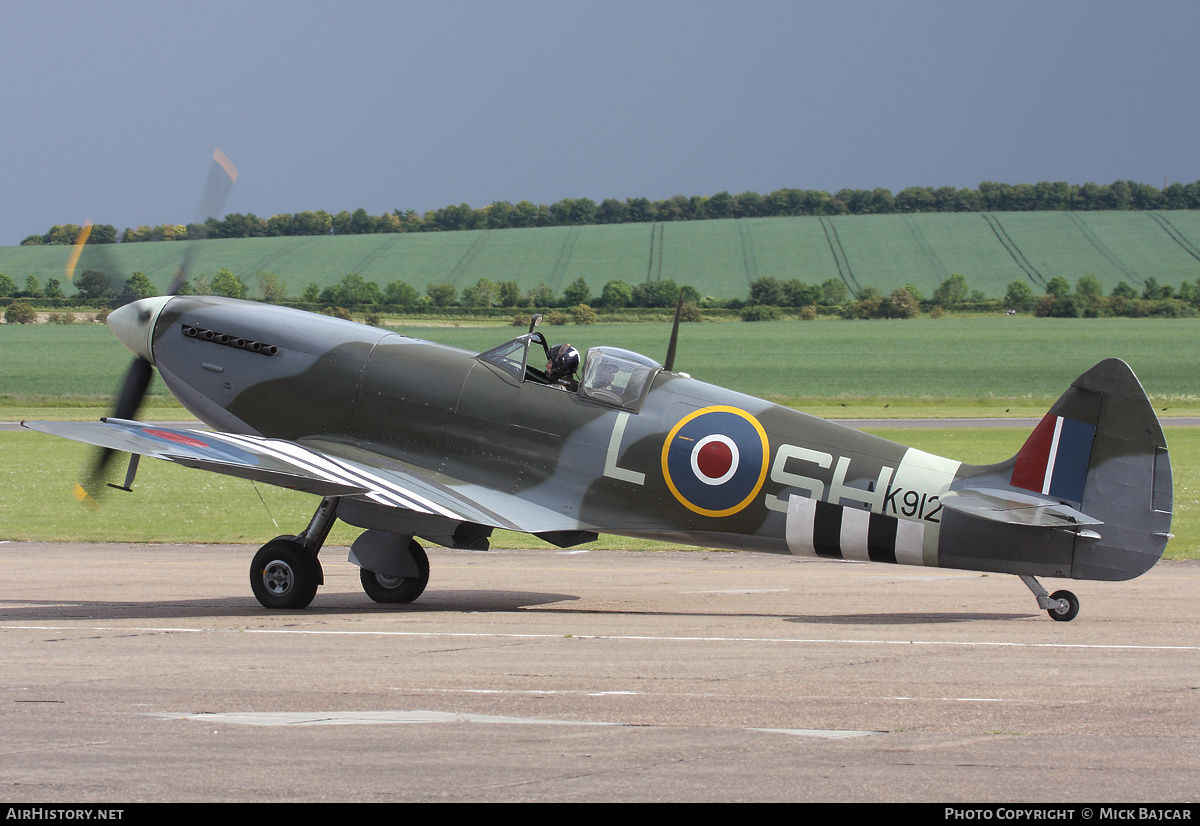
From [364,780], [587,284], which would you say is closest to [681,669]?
[364,780]

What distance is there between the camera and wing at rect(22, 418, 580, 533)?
1041cm

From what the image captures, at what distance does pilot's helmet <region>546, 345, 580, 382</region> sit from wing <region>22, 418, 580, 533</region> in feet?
4.31

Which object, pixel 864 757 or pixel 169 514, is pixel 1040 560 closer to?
pixel 864 757

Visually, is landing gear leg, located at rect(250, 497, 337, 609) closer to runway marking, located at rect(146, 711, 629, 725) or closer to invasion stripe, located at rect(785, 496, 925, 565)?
runway marking, located at rect(146, 711, 629, 725)

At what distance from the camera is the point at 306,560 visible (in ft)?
37.0

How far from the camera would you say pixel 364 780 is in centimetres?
549

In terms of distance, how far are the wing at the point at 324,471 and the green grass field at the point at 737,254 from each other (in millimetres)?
67296

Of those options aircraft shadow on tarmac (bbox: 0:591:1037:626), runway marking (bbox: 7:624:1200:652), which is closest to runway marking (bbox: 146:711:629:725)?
runway marking (bbox: 7:624:1200:652)

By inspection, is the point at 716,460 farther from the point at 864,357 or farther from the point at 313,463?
the point at 864,357

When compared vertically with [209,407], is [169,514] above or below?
below

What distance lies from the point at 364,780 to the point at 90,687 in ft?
10.3

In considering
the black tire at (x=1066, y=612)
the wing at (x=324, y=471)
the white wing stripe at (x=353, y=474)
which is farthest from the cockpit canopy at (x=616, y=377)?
the black tire at (x=1066, y=612)

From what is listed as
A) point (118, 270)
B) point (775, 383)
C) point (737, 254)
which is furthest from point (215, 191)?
point (737, 254)

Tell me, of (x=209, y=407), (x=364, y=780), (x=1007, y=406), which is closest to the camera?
(x=364, y=780)
